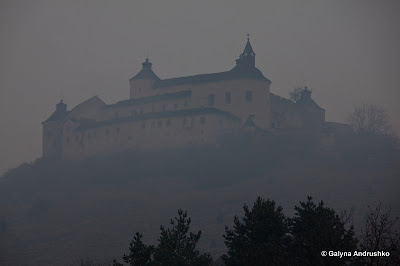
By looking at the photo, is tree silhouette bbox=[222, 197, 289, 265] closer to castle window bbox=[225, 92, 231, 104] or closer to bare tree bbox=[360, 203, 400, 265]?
bare tree bbox=[360, 203, 400, 265]

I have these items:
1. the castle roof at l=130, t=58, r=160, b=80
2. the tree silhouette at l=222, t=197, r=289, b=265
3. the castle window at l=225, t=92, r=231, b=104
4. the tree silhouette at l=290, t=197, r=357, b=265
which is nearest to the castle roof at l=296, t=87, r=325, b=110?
the castle window at l=225, t=92, r=231, b=104

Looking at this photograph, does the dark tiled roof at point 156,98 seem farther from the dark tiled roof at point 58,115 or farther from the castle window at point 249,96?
the castle window at point 249,96

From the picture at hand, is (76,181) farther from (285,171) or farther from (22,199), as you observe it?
(285,171)

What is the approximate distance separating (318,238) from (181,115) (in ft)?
211

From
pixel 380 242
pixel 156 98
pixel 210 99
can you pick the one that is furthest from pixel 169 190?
pixel 380 242

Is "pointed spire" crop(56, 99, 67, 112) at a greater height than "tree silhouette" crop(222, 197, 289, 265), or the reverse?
"pointed spire" crop(56, 99, 67, 112)

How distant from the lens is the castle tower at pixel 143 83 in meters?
107

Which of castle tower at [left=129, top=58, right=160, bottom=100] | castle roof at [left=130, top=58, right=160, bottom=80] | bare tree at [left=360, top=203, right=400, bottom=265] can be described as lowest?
bare tree at [left=360, top=203, right=400, bottom=265]

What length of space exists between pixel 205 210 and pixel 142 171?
1845 centimetres

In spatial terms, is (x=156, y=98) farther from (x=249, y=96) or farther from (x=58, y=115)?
(x=58, y=115)

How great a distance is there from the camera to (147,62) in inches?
4434

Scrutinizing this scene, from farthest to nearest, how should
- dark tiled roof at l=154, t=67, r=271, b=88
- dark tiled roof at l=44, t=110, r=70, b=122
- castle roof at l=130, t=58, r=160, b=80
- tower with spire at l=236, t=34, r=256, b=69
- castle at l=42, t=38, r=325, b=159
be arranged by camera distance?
1. castle roof at l=130, t=58, r=160, b=80
2. dark tiled roof at l=44, t=110, r=70, b=122
3. tower with spire at l=236, t=34, r=256, b=69
4. dark tiled roof at l=154, t=67, r=271, b=88
5. castle at l=42, t=38, r=325, b=159

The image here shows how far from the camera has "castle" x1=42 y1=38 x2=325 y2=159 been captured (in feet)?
298

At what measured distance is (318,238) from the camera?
28.1m
